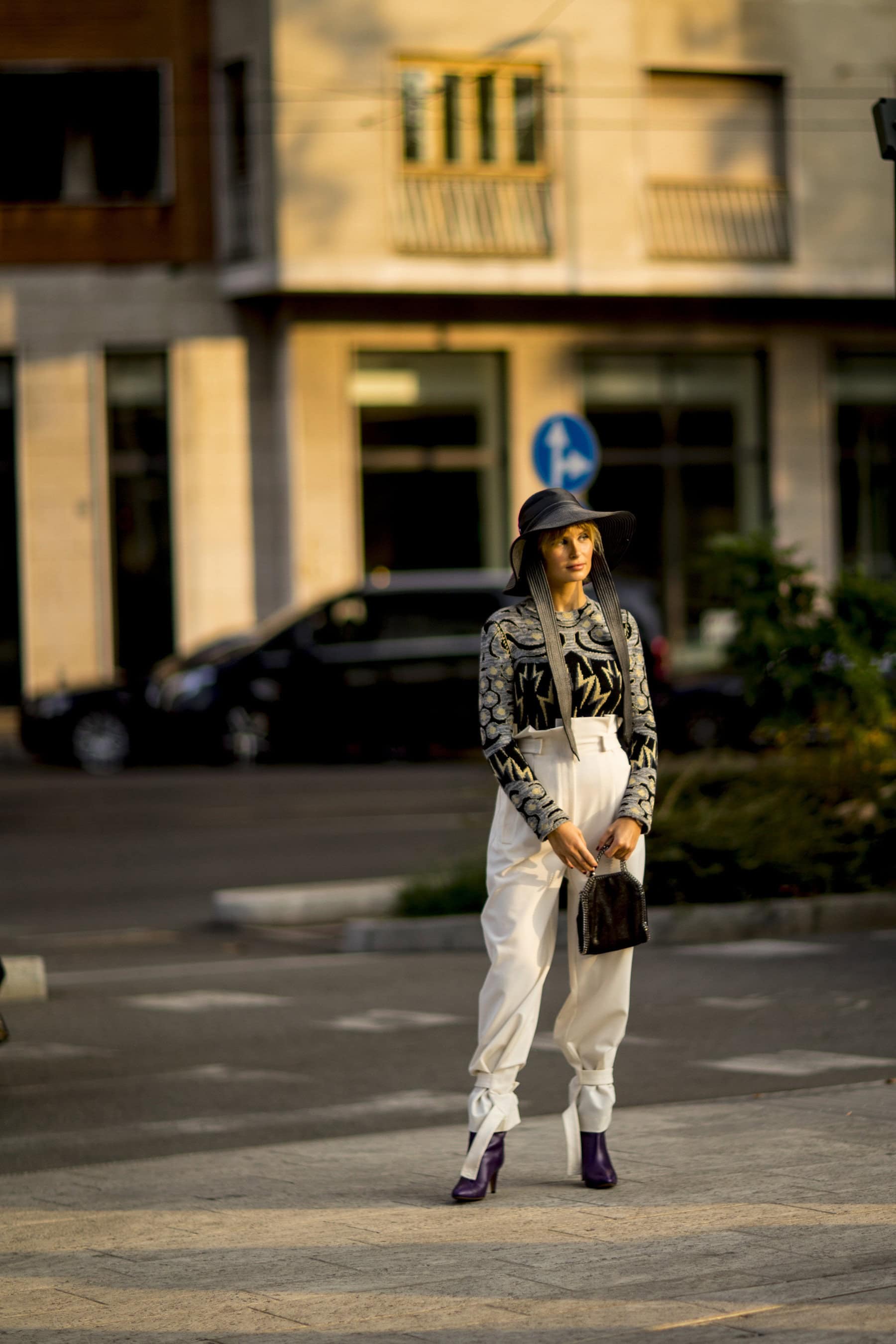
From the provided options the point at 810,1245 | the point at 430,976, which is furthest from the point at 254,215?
the point at 810,1245

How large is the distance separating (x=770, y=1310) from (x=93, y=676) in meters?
24.8

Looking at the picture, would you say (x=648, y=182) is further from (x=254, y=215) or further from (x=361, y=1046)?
(x=361, y=1046)

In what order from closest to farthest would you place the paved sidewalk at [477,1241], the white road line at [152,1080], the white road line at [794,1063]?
the paved sidewalk at [477,1241]
the white road line at [794,1063]
the white road line at [152,1080]

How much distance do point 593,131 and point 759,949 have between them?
2030 centimetres

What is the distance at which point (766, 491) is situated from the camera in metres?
31.3

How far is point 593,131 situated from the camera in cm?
2925

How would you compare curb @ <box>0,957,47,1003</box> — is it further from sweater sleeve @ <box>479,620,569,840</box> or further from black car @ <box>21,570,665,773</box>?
black car @ <box>21,570,665,773</box>

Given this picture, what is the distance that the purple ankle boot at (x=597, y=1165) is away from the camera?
19.1 feet

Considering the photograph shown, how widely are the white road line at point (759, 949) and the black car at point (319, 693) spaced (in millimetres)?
12400

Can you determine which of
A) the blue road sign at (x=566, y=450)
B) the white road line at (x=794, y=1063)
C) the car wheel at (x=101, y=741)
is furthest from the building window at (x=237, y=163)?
the white road line at (x=794, y=1063)

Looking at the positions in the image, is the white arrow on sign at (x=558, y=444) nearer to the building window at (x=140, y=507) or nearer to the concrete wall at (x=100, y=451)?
the concrete wall at (x=100, y=451)

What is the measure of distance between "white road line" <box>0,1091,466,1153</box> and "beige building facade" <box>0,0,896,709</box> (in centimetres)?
2129

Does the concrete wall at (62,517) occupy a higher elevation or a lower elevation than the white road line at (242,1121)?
higher

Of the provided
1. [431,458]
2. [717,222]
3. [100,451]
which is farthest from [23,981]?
[717,222]
